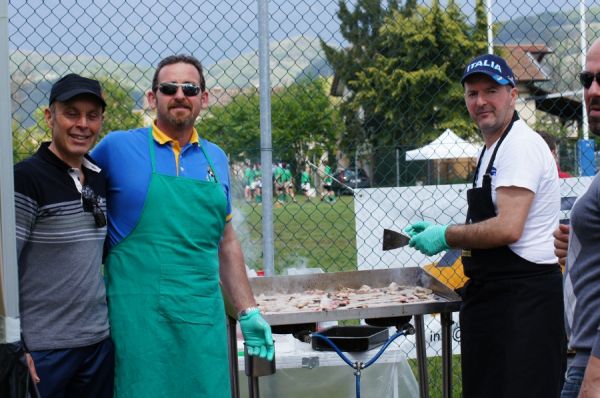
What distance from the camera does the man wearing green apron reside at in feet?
9.68

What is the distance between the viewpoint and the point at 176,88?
3.11 meters

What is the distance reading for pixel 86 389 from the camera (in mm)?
2812

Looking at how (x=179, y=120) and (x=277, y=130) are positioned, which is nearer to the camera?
(x=179, y=120)

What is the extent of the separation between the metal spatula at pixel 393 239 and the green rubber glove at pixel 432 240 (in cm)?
12

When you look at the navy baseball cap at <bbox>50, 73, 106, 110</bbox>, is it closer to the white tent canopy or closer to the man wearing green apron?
the man wearing green apron

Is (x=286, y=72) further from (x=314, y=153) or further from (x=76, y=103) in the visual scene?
(x=76, y=103)

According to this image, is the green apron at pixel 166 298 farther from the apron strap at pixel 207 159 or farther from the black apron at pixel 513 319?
the black apron at pixel 513 319

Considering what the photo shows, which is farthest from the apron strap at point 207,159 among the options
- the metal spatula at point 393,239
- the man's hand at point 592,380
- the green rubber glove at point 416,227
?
the man's hand at point 592,380

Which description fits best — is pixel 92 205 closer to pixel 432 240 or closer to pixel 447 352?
pixel 432 240

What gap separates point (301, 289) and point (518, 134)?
1.35 m

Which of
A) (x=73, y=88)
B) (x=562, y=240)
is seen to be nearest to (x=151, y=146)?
(x=73, y=88)

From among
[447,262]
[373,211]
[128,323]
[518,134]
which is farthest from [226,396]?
[447,262]

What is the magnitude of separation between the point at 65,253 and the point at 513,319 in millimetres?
1854

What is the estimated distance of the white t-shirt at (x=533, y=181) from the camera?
3.41 metres
